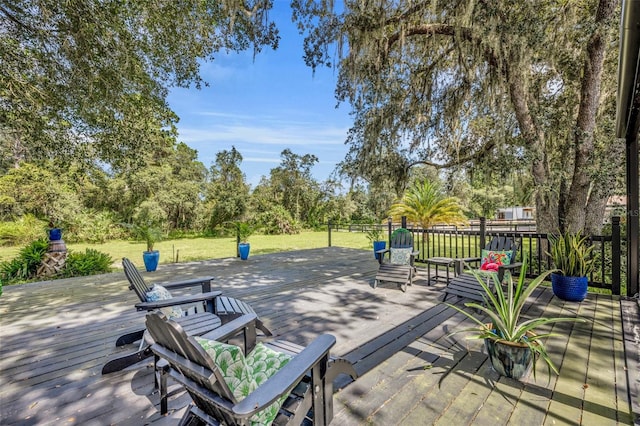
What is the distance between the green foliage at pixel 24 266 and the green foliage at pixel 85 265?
0.55 meters

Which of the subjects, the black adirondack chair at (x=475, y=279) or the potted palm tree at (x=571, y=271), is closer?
the black adirondack chair at (x=475, y=279)

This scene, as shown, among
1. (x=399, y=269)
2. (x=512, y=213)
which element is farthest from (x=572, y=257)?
(x=512, y=213)

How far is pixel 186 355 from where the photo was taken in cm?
127

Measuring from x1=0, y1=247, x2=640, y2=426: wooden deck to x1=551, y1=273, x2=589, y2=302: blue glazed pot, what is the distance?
0.11 m

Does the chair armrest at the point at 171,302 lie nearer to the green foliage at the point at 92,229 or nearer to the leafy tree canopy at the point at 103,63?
the leafy tree canopy at the point at 103,63

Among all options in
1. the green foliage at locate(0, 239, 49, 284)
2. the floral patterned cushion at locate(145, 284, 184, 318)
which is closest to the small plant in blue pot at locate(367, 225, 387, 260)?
the floral patterned cushion at locate(145, 284, 184, 318)

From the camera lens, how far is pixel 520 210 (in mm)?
32531

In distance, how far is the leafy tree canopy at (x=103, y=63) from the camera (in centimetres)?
435

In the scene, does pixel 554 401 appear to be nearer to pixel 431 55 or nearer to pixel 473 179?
pixel 473 179

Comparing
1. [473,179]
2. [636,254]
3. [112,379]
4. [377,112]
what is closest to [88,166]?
[112,379]

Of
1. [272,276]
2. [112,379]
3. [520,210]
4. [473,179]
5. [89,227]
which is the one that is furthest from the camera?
[520,210]

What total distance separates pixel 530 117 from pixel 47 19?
26.2 feet

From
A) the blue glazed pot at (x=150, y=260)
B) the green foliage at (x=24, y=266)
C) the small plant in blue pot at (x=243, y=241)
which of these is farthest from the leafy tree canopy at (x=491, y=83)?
the green foliage at (x=24, y=266)

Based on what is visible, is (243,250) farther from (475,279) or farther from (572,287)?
(572,287)
